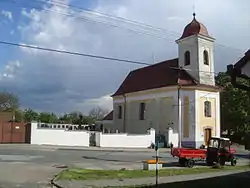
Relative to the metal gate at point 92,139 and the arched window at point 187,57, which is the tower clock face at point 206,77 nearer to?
the arched window at point 187,57

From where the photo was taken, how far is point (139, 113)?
5416cm

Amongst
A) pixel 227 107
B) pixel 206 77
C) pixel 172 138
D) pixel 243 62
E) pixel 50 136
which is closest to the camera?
pixel 243 62

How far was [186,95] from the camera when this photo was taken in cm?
4719

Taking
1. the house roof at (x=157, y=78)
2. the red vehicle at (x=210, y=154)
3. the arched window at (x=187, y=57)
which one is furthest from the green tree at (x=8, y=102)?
the red vehicle at (x=210, y=154)

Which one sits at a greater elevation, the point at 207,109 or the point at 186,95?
the point at 186,95

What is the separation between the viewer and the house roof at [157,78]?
1895 inches

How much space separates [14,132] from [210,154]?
24.5 meters

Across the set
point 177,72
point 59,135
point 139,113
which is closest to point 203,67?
point 177,72

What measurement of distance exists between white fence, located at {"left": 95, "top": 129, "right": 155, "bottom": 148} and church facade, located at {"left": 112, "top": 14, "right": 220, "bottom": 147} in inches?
148

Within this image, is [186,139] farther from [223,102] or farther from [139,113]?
[223,102]

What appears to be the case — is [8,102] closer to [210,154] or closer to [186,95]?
[186,95]

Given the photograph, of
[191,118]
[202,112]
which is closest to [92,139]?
[191,118]

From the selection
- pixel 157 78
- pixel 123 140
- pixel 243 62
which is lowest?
pixel 123 140

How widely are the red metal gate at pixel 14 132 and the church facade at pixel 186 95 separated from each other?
53.9 ft
